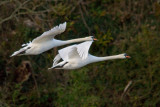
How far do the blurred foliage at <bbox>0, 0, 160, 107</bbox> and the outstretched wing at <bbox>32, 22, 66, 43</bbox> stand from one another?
2.26 metres

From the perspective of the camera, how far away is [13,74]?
1702 cm

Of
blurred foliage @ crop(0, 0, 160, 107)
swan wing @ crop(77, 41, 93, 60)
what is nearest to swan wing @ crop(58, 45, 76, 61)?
swan wing @ crop(77, 41, 93, 60)

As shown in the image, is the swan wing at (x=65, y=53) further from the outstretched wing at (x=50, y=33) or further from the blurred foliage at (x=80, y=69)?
the blurred foliage at (x=80, y=69)

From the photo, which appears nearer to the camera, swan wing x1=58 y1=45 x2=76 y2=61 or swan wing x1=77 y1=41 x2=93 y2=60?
swan wing x1=77 y1=41 x2=93 y2=60

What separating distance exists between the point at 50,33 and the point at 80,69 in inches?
119

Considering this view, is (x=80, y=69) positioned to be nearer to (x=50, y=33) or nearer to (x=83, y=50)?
(x=50, y=33)

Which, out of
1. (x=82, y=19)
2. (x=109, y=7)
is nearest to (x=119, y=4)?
(x=109, y=7)

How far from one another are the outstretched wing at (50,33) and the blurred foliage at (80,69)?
2265 mm

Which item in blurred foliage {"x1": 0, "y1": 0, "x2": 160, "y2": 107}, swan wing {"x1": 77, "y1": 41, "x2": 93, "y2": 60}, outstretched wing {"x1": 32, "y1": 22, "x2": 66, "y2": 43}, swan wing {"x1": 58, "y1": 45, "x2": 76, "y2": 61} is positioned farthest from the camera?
blurred foliage {"x1": 0, "y1": 0, "x2": 160, "y2": 107}

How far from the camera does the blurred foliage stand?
1577cm

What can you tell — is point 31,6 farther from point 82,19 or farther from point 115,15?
point 115,15

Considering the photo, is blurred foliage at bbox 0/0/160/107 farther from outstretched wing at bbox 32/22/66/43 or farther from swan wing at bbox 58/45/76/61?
outstretched wing at bbox 32/22/66/43

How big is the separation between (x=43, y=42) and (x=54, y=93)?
14.5ft

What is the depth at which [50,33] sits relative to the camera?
12422 mm
